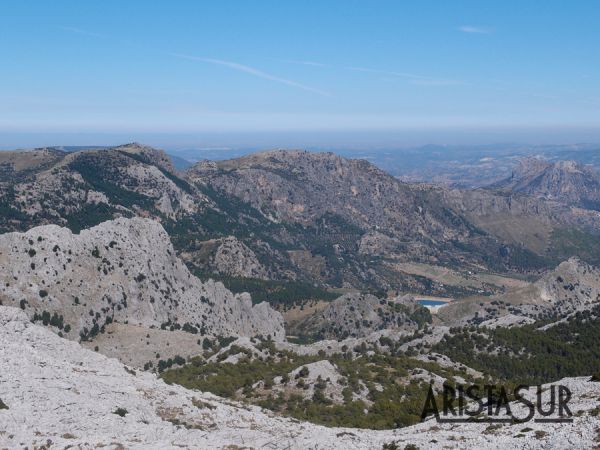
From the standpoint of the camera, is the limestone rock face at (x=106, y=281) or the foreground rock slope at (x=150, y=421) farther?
the limestone rock face at (x=106, y=281)

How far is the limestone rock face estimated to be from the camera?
131875 millimetres

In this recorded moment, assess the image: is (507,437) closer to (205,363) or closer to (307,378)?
(307,378)

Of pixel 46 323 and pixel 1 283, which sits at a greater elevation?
pixel 1 283

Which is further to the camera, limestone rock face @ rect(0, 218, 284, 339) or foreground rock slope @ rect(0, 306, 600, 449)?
limestone rock face @ rect(0, 218, 284, 339)

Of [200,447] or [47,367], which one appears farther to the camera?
[47,367]

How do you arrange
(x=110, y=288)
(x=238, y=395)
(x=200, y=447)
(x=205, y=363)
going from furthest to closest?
(x=110, y=288) → (x=205, y=363) → (x=238, y=395) → (x=200, y=447)

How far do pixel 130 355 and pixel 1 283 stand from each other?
3165 centimetres

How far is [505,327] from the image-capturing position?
15850cm

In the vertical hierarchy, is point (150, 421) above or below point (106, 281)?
Answer: above

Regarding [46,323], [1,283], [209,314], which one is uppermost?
[1,283]

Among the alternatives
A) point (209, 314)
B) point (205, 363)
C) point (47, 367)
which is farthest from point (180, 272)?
point (47, 367)

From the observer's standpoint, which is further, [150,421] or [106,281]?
[106,281]

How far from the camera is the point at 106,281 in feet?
483

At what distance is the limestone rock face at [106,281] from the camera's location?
131875 millimetres
